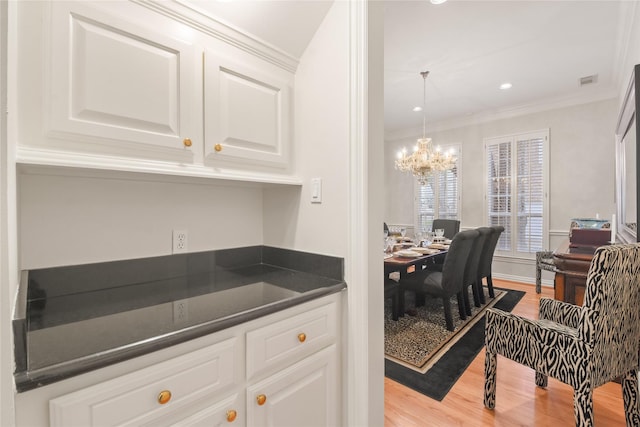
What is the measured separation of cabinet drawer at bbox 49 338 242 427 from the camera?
68cm

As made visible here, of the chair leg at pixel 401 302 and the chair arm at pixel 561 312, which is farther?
the chair leg at pixel 401 302

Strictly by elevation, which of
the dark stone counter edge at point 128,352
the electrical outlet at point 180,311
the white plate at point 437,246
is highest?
the electrical outlet at point 180,311

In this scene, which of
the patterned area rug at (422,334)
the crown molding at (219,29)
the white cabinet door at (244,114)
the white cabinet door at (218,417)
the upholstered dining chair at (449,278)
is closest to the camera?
the white cabinet door at (218,417)

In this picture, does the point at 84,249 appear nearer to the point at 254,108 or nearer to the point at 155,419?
the point at 155,419

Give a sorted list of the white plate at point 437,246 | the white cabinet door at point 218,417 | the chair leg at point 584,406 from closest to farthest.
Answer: the white cabinet door at point 218,417, the chair leg at point 584,406, the white plate at point 437,246

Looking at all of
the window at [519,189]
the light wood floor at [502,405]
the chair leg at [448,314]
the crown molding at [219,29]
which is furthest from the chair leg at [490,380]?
the window at [519,189]

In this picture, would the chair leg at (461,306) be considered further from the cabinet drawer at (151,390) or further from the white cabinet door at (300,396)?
the cabinet drawer at (151,390)

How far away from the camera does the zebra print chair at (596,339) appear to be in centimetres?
141

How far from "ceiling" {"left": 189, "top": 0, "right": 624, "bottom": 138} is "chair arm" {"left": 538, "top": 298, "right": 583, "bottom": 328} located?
2.24m

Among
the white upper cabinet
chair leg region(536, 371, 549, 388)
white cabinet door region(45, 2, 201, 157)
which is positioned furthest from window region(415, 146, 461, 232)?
white cabinet door region(45, 2, 201, 157)

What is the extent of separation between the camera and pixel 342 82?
133cm

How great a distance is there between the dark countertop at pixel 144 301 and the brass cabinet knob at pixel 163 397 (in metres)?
0.13

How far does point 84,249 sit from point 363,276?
112 cm

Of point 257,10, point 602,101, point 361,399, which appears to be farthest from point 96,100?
point 602,101
